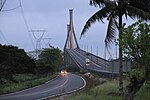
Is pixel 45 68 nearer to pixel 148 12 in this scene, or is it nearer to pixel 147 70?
pixel 148 12

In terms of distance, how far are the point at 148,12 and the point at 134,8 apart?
3.37ft

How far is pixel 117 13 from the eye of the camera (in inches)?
1110

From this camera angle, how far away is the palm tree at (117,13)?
26750 millimetres

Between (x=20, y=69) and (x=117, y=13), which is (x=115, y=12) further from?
(x=20, y=69)

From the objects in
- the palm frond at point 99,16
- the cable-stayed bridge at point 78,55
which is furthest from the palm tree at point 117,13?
the cable-stayed bridge at point 78,55

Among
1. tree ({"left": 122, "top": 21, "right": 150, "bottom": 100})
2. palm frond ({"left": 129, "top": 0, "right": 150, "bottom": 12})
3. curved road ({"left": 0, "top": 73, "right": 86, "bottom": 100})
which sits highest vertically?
palm frond ({"left": 129, "top": 0, "right": 150, "bottom": 12})

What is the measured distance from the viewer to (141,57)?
1873 cm

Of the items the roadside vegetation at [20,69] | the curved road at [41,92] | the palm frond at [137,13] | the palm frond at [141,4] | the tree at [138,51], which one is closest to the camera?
the tree at [138,51]

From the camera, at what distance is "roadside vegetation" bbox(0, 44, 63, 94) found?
42.3 m

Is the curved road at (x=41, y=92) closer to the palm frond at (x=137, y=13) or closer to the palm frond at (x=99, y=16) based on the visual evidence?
the palm frond at (x=99, y=16)

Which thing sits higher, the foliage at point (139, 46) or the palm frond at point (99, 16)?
the palm frond at point (99, 16)

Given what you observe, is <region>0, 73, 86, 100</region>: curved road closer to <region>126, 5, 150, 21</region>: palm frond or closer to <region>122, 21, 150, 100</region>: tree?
<region>126, 5, 150, 21</region>: palm frond

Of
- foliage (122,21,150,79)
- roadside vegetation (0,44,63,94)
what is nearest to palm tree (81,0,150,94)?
foliage (122,21,150,79)

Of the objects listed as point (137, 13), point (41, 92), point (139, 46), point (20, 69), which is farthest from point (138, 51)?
point (20, 69)
